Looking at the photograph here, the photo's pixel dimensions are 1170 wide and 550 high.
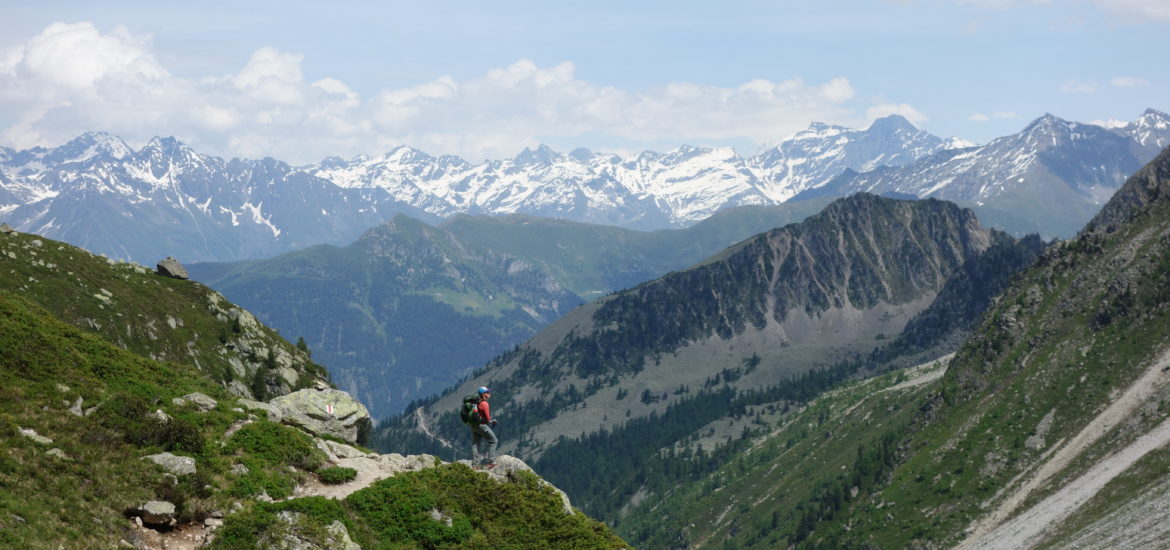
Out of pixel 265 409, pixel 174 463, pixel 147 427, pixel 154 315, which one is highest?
pixel 154 315

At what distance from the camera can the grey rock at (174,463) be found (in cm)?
4403

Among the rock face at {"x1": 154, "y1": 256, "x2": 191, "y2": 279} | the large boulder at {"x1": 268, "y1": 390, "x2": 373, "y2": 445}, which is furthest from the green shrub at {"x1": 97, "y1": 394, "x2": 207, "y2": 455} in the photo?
the rock face at {"x1": 154, "y1": 256, "x2": 191, "y2": 279}

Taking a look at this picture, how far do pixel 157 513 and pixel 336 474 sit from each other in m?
10.6

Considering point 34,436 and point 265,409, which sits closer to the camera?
point 34,436

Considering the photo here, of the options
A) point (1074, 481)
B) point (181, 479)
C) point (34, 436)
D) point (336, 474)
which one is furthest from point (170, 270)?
point (1074, 481)

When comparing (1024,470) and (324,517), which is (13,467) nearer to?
(324,517)

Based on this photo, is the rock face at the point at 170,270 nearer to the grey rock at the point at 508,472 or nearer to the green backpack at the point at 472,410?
the green backpack at the point at 472,410

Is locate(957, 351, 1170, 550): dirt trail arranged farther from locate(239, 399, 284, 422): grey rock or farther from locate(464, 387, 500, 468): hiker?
locate(239, 399, 284, 422): grey rock

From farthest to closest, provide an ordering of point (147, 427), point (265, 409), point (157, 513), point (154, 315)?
point (154, 315), point (265, 409), point (147, 427), point (157, 513)

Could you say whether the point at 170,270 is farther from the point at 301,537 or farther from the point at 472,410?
the point at 301,537

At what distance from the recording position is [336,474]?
163 ft

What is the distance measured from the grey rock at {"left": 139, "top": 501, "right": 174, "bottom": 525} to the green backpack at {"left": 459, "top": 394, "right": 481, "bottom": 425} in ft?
57.6

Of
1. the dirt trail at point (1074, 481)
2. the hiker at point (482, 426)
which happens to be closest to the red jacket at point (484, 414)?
the hiker at point (482, 426)

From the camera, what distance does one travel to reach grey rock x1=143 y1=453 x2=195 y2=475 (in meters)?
44.0
